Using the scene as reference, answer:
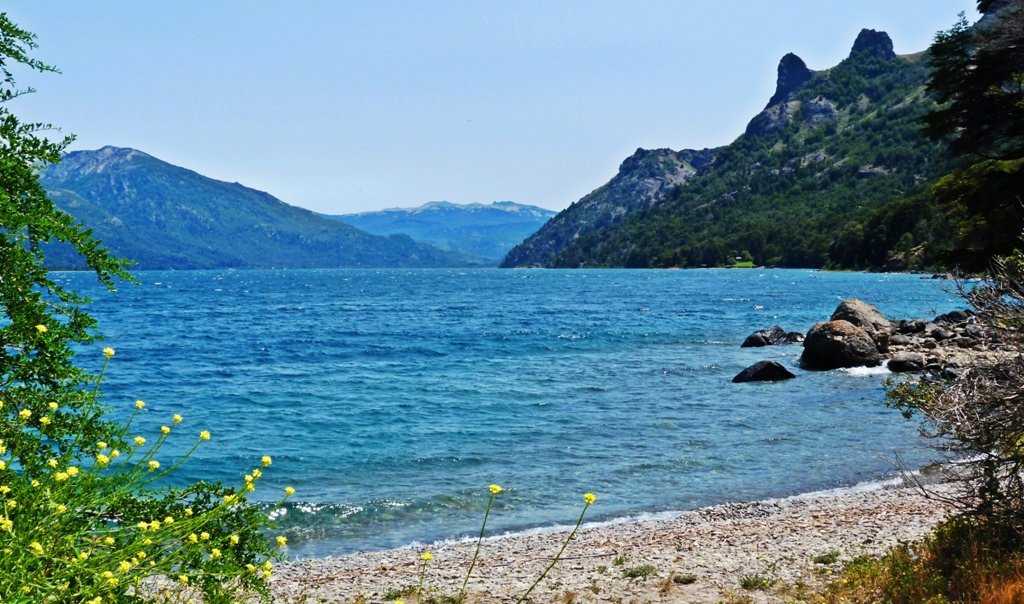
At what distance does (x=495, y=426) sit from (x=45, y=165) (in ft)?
60.7

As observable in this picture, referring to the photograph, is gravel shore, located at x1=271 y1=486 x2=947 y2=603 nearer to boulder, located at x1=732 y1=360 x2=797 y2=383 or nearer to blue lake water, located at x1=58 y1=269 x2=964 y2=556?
blue lake water, located at x1=58 y1=269 x2=964 y2=556

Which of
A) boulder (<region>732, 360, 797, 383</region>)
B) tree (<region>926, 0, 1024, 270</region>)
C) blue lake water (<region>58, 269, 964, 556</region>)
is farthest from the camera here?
boulder (<region>732, 360, 797, 383</region>)

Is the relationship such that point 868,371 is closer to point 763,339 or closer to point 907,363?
point 907,363

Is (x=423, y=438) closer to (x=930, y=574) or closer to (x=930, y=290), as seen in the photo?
(x=930, y=574)

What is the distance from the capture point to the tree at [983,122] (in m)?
22.9

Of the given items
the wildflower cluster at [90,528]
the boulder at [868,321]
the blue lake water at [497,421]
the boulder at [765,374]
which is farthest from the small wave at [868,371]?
the wildflower cluster at [90,528]

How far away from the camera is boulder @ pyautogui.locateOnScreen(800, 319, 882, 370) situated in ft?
115

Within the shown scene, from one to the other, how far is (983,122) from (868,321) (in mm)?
14447

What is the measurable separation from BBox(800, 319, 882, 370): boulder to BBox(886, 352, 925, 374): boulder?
5.22 ft

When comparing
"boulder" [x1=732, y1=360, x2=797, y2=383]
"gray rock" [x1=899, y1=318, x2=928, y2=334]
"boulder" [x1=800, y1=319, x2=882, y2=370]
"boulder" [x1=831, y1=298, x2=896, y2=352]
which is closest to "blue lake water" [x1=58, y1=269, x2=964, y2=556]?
"boulder" [x1=732, y1=360, x2=797, y2=383]

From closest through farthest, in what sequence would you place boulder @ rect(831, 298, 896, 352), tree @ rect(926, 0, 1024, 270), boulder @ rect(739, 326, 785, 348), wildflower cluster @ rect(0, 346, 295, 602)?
wildflower cluster @ rect(0, 346, 295, 602), tree @ rect(926, 0, 1024, 270), boulder @ rect(831, 298, 896, 352), boulder @ rect(739, 326, 785, 348)

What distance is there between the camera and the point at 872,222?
136 meters

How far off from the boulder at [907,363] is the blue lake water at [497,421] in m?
0.93

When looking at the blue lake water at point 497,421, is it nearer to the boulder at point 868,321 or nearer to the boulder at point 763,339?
the boulder at point 763,339
